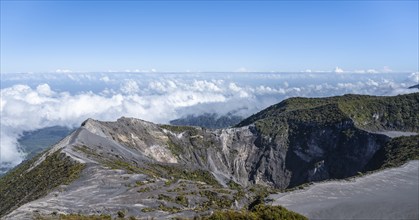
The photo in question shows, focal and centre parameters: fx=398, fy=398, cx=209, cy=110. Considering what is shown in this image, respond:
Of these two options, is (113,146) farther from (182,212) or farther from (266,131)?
(266,131)

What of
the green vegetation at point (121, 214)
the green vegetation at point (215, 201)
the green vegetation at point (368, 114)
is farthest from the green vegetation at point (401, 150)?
the green vegetation at point (121, 214)

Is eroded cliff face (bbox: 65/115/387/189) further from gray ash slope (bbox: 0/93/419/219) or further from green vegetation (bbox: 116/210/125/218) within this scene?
green vegetation (bbox: 116/210/125/218)

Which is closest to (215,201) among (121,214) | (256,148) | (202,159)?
(121,214)

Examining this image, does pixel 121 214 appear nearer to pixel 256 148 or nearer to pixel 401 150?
pixel 401 150

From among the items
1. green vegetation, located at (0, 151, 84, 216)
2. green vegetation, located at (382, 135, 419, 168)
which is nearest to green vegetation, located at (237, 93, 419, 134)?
green vegetation, located at (382, 135, 419, 168)

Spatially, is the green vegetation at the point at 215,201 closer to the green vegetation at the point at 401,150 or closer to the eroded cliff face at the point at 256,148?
the green vegetation at the point at 401,150

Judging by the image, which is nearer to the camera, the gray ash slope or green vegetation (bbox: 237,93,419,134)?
the gray ash slope

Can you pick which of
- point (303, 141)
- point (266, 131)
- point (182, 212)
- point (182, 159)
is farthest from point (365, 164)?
point (182, 212)
